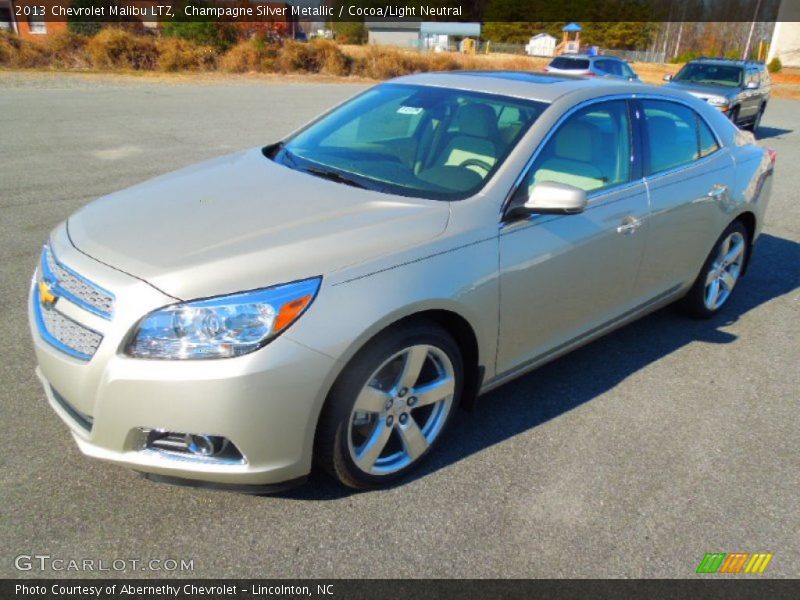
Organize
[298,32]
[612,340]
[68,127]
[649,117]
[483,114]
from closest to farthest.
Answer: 1. [483,114]
2. [649,117]
3. [612,340]
4. [68,127]
5. [298,32]

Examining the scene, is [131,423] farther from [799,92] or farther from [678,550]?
[799,92]

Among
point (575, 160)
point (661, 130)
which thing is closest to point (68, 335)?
point (575, 160)

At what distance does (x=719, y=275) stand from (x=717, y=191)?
759 mm

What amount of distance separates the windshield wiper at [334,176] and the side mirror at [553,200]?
0.78 m

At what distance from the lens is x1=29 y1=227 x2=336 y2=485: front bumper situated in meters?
2.24

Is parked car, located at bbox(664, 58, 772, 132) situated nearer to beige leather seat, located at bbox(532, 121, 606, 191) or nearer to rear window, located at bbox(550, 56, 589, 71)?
rear window, located at bbox(550, 56, 589, 71)

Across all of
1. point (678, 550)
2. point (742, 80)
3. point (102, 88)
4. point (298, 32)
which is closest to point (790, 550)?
point (678, 550)

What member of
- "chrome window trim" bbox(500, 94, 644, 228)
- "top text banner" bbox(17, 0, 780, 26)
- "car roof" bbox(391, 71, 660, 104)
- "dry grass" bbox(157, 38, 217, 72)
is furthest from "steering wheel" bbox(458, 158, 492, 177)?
"top text banner" bbox(17, 0, 780, 26)

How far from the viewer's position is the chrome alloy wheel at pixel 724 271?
183 inches

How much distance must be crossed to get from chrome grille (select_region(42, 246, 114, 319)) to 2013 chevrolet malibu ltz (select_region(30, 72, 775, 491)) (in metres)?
0.01

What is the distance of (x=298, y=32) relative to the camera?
173ft

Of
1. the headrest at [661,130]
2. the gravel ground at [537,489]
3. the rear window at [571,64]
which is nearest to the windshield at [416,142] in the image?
the headrest at [661,130]

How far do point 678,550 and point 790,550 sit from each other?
472 mm

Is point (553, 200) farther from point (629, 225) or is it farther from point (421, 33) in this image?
point (421, 33)
